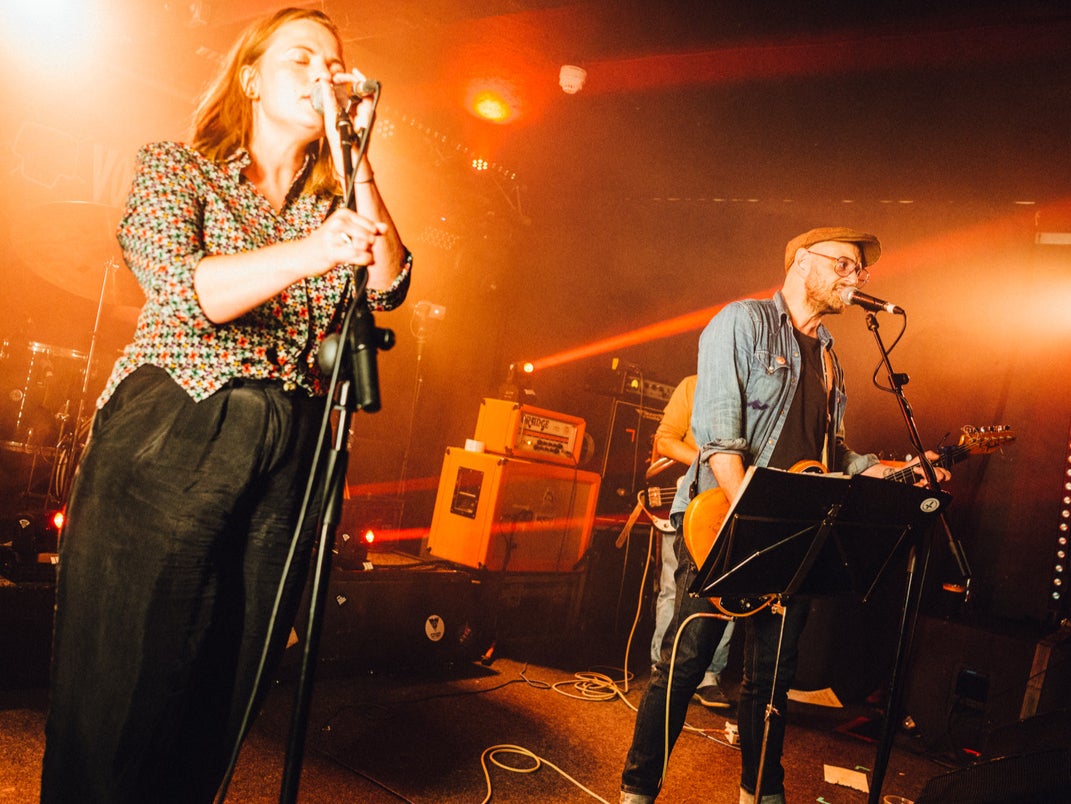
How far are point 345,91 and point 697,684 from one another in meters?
2.15

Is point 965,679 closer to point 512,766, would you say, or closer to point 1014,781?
point 512,766

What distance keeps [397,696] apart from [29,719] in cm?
159

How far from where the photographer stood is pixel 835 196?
20.1ft

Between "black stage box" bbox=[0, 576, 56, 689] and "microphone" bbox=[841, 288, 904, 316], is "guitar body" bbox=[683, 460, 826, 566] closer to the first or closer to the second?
"microphone" bbox=[841, 288, 904, 316]

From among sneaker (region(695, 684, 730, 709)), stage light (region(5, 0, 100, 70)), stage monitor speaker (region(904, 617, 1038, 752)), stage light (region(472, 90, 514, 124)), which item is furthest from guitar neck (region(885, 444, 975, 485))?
stage light (region(5, 0, 100, 70))

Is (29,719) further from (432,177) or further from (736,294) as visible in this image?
(736,294)

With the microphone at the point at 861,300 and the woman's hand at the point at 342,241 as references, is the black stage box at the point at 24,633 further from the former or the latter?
the microphone at the point at 861,300

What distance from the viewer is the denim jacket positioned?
258 centimetres

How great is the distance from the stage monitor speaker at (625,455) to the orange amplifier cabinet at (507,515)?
60cm

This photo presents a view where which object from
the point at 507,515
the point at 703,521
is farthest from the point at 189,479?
the point at 507,515

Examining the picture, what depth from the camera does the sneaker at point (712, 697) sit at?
4398mm

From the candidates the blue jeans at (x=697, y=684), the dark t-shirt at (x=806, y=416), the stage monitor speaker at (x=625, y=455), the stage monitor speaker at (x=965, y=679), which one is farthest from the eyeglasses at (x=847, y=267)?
the stage monitor speaker at (x=625, y=455)

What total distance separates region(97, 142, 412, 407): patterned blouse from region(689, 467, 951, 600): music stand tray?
1313mm

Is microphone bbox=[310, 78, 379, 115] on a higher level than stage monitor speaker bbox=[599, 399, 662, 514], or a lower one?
higher
